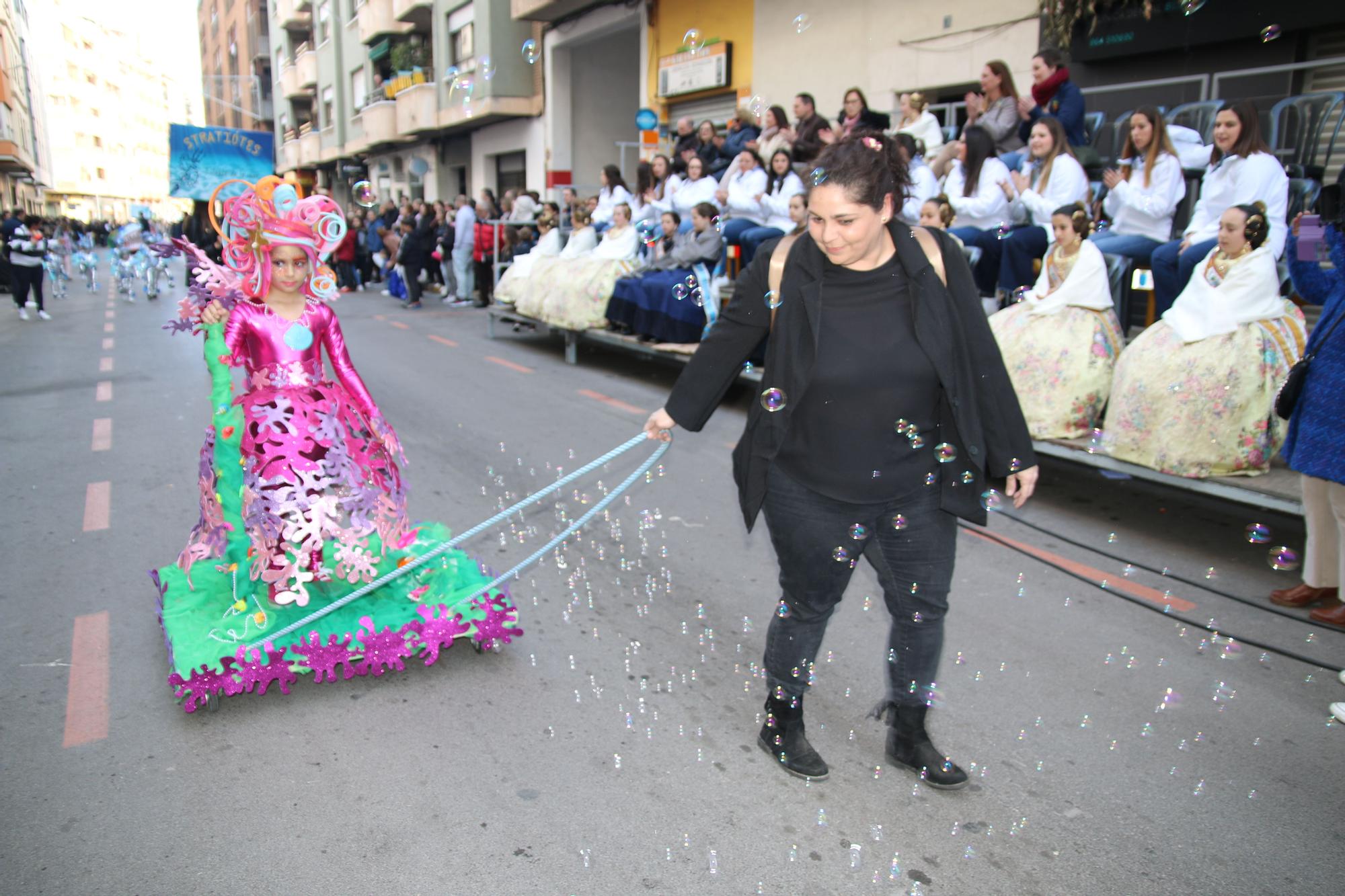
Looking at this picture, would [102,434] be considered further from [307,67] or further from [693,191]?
[307,67]

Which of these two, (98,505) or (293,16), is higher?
(293,16)

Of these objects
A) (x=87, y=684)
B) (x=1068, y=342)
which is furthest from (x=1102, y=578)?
(x=87, y=684)

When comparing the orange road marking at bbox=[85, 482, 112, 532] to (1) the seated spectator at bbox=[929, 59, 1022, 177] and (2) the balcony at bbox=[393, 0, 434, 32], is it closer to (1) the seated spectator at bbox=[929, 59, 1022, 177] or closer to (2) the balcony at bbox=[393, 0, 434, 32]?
(1) the seated spectator at bbox=[929, 59, 1022, 177]

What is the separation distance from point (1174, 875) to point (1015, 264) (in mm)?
5655

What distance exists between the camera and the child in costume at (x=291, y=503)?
342cm

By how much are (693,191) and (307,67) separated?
37.2 meters

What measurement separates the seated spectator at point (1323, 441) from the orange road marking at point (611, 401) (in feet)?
17.7

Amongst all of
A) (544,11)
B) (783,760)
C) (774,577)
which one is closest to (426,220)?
(544,11)

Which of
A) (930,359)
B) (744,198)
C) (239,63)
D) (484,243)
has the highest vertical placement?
(239,63)

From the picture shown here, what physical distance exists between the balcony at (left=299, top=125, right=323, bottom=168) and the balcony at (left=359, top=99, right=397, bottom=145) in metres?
11.0

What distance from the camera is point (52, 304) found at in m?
19.8

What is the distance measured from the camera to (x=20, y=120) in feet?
161

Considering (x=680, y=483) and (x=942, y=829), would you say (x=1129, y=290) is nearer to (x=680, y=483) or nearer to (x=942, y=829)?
(x=680, y=483)

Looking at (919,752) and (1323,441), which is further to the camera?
(1323,441)
